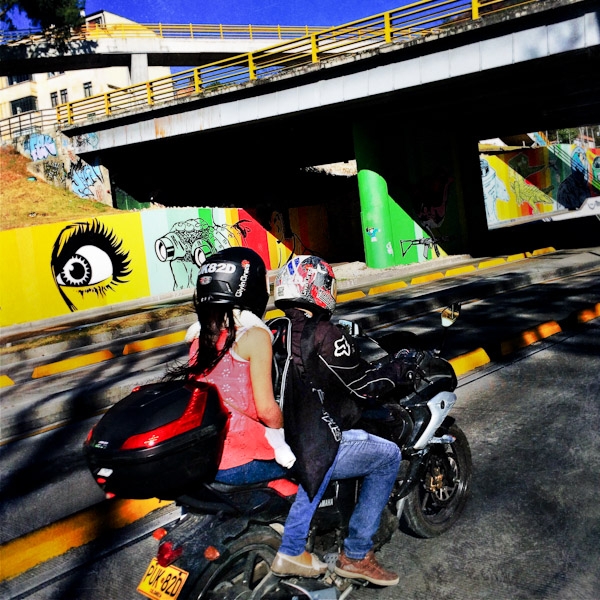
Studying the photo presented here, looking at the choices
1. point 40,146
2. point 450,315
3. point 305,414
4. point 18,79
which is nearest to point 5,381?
point 305,414

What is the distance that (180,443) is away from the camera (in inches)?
79.6

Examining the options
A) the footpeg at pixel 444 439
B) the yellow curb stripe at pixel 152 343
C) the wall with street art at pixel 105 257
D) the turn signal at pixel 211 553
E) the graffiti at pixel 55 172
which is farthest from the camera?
the graffiti at pixel 55 172

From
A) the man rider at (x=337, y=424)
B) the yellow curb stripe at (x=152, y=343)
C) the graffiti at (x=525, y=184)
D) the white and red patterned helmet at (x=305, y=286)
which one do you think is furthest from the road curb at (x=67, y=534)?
the graffiti at (x=525, y=184)

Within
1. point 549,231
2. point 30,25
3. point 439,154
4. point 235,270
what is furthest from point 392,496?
point 30,25

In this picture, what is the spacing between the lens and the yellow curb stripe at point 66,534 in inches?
142

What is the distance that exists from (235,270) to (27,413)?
5.67 m

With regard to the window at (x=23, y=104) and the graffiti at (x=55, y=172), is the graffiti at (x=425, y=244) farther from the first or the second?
the window at (x=23, y=104)

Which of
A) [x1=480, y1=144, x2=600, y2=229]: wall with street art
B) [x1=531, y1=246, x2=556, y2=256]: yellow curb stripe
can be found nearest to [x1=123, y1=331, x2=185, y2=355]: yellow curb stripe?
[x1=531, y1=246, x2=556, y2=256]: yellow curb stripe

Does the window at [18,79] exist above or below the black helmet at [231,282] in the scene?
above

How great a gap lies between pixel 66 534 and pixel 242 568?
2.04 m

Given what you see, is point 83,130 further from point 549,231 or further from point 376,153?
point 549,231

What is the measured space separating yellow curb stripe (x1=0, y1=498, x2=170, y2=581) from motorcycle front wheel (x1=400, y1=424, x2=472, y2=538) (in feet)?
6.37

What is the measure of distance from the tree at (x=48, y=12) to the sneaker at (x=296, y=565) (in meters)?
40.8

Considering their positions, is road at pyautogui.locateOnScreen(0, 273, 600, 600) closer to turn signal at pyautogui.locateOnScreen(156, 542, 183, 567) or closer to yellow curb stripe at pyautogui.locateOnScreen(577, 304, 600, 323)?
turn signal at pyautogui.locateOnScreen(156, 542, 183, 567)
